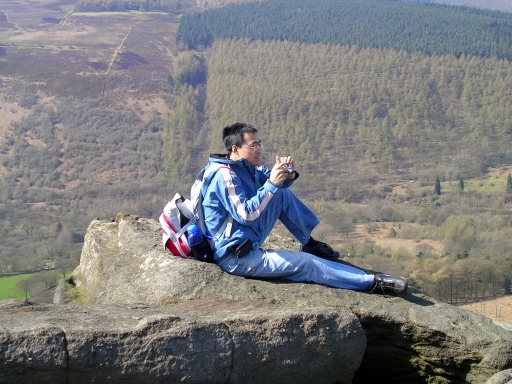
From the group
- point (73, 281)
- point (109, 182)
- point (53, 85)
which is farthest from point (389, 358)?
point (53, 85)

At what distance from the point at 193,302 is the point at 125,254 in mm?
2246

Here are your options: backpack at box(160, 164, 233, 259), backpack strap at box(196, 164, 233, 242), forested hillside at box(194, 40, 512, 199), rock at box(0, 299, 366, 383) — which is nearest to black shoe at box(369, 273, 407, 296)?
rock at box(0, 299, 366, 383)

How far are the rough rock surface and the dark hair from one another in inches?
62.4

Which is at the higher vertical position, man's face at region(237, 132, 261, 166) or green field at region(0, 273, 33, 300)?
man's face at region(237, 132, 261, 166)

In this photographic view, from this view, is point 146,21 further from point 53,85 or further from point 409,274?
point 409,274

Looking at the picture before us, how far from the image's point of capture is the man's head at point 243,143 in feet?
27.7

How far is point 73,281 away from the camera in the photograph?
1037 cm

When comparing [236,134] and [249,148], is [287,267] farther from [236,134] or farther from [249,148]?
[236,134]

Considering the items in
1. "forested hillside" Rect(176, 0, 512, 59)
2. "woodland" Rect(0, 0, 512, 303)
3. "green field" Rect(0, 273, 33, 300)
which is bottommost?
"green field" Rect(0, 273, 33, 300)

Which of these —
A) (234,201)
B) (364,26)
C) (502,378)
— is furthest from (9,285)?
(364,26)

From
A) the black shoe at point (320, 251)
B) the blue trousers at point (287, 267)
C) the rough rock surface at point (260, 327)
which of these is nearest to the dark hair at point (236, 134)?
the blue trousers at point (287, 267)

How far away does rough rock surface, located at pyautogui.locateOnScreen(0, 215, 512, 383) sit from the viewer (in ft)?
19.5

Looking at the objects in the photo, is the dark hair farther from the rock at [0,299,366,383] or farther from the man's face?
the rock at [0,299,366,383]

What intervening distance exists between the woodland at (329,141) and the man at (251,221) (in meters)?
33.8
